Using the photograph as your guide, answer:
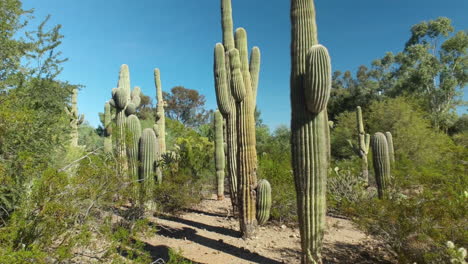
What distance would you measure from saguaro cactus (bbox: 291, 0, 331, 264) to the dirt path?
1.00 metres

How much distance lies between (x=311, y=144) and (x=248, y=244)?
2.56 meters

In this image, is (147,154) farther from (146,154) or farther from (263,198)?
(263,198)

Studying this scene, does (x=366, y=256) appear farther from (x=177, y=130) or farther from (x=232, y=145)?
(x=177, y=130)

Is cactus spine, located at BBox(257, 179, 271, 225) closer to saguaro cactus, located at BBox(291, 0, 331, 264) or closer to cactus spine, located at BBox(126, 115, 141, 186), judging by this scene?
saguaro cactus, located at BBox(291, 0, 331, 264)

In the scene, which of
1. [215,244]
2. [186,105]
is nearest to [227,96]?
[215,244]

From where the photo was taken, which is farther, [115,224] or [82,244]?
[115,224]

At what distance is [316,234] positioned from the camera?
155 inches

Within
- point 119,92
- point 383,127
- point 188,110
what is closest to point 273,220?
point 119,92

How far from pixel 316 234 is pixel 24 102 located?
592cm

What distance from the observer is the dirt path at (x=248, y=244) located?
15.8 feet

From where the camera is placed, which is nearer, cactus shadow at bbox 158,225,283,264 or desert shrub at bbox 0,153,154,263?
desert shrub at bbox 0,153,154,263

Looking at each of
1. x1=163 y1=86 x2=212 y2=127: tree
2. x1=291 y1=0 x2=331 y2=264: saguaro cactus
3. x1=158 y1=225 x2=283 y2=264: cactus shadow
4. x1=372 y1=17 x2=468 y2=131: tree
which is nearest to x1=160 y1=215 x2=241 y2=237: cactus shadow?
x1=158 y1=225 x2=283 y2=264: cactus shadow

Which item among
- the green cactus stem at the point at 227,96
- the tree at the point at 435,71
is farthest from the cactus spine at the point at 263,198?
the tree at the point at 435,71

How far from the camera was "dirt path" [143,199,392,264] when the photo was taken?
482 centimetres
